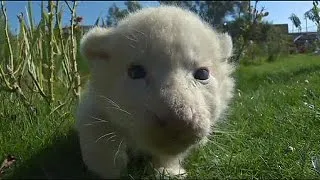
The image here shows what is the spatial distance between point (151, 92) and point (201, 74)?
400 mm

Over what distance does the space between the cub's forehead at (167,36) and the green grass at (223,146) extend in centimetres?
61

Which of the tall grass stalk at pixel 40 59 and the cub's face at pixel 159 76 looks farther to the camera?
the tall grass stalk at pixel 40 59

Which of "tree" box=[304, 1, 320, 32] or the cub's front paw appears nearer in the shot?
the cub's front paw

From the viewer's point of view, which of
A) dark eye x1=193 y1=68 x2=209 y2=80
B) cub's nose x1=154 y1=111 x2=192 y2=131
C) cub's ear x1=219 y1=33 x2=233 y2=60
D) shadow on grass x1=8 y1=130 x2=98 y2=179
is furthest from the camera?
cub's ear x1=219 y1=33 x2=233 y2=60

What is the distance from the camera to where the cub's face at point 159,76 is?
2.13 metres

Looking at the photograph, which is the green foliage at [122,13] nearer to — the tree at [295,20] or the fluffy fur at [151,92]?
the fluffy fur at [151,92]

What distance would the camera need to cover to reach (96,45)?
2.71 m

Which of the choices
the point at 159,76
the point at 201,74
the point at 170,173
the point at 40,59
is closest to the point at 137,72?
the point at 159,76

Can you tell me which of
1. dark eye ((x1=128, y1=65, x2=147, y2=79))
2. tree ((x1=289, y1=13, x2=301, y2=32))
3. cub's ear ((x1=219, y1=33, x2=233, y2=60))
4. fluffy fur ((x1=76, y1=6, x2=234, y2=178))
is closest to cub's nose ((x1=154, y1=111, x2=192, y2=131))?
fluffy fur ((x1=76, y1=6, x2=234, y2=178))

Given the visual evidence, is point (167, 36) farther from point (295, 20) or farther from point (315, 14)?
point (295, 20)

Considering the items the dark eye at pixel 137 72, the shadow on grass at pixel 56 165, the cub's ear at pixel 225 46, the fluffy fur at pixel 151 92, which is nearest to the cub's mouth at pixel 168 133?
the fluffy fur at pixel 151 92

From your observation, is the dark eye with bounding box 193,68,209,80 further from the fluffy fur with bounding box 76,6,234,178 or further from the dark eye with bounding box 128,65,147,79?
the dark eye with bounding box 128,65,147,79

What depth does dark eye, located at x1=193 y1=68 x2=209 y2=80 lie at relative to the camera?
248cm

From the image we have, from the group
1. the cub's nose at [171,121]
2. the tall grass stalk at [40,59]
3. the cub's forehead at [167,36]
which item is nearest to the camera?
the cub's nose at [171,121]
